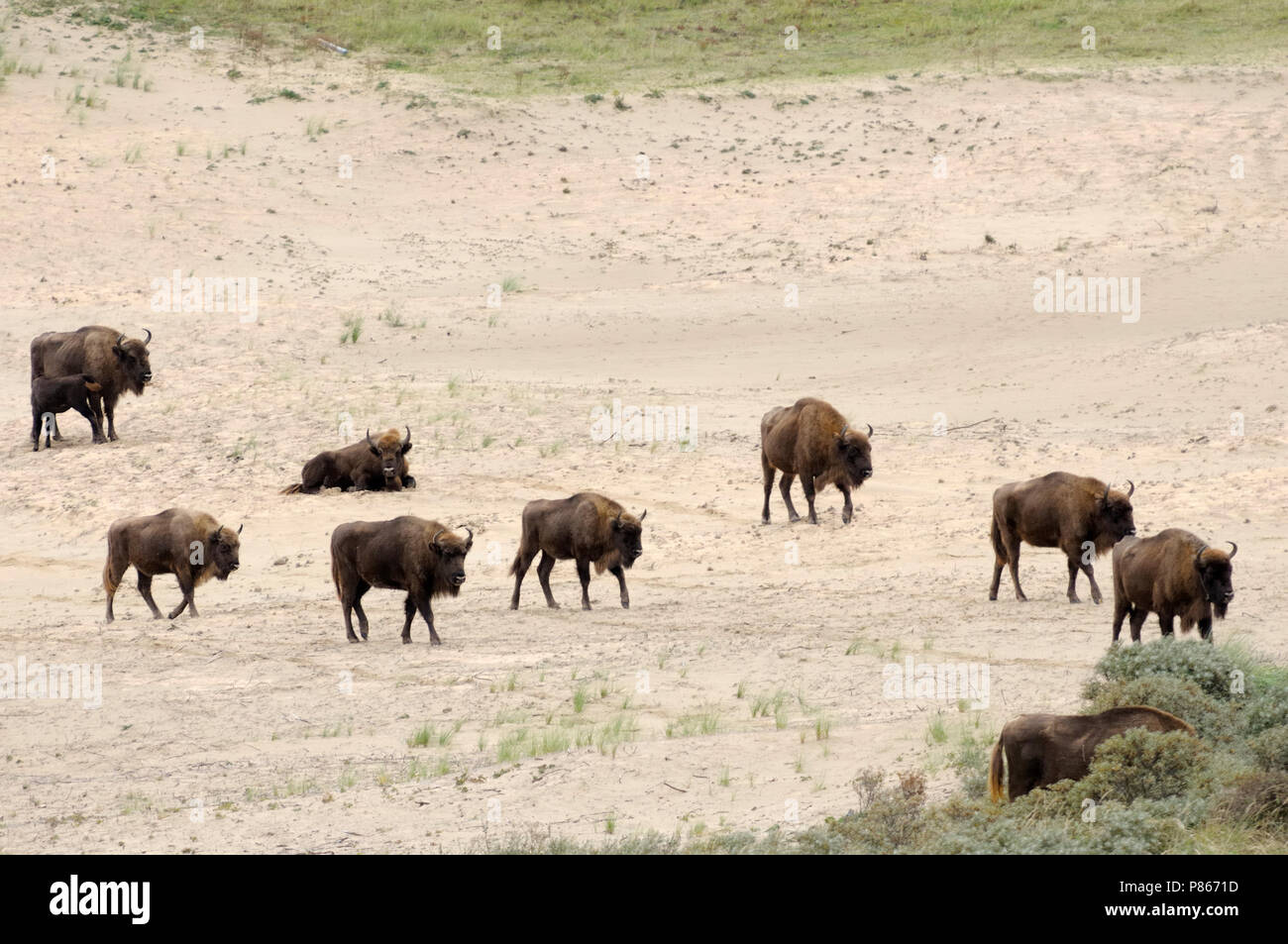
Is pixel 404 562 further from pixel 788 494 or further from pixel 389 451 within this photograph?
pixel 788 494

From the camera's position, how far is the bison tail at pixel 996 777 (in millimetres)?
8719

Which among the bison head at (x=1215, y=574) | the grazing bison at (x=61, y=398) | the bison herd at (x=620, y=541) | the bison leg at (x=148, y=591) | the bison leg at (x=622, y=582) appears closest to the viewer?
the bison herd at (x=620, y=541)

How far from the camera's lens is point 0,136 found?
111 feet

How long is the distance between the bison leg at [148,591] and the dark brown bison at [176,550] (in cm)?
1

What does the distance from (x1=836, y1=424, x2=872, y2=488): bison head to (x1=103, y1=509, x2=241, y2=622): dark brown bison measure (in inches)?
262

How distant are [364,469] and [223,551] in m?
4.28

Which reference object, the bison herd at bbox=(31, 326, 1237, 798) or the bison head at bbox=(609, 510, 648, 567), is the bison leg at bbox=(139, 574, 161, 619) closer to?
the bison herd at bbox=(31, 326, 1237, 798)

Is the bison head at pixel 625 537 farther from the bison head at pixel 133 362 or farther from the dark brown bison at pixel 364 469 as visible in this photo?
the bison head at pixel 133 362

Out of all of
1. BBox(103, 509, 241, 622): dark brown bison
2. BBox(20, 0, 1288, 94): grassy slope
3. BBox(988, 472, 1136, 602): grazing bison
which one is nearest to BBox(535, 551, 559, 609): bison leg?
BBox(103, 509, 241, 622): dark brown bison

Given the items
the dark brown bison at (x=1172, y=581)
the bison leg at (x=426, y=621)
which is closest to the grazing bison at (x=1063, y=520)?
the dark brown bison at (x=1172, y=581)

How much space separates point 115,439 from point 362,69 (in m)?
18.2

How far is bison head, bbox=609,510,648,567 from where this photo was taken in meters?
15.0

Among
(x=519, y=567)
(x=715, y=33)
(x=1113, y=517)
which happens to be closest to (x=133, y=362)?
(x=519, y=567)

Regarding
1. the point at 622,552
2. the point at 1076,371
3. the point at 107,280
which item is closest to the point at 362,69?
the point at 107,280
